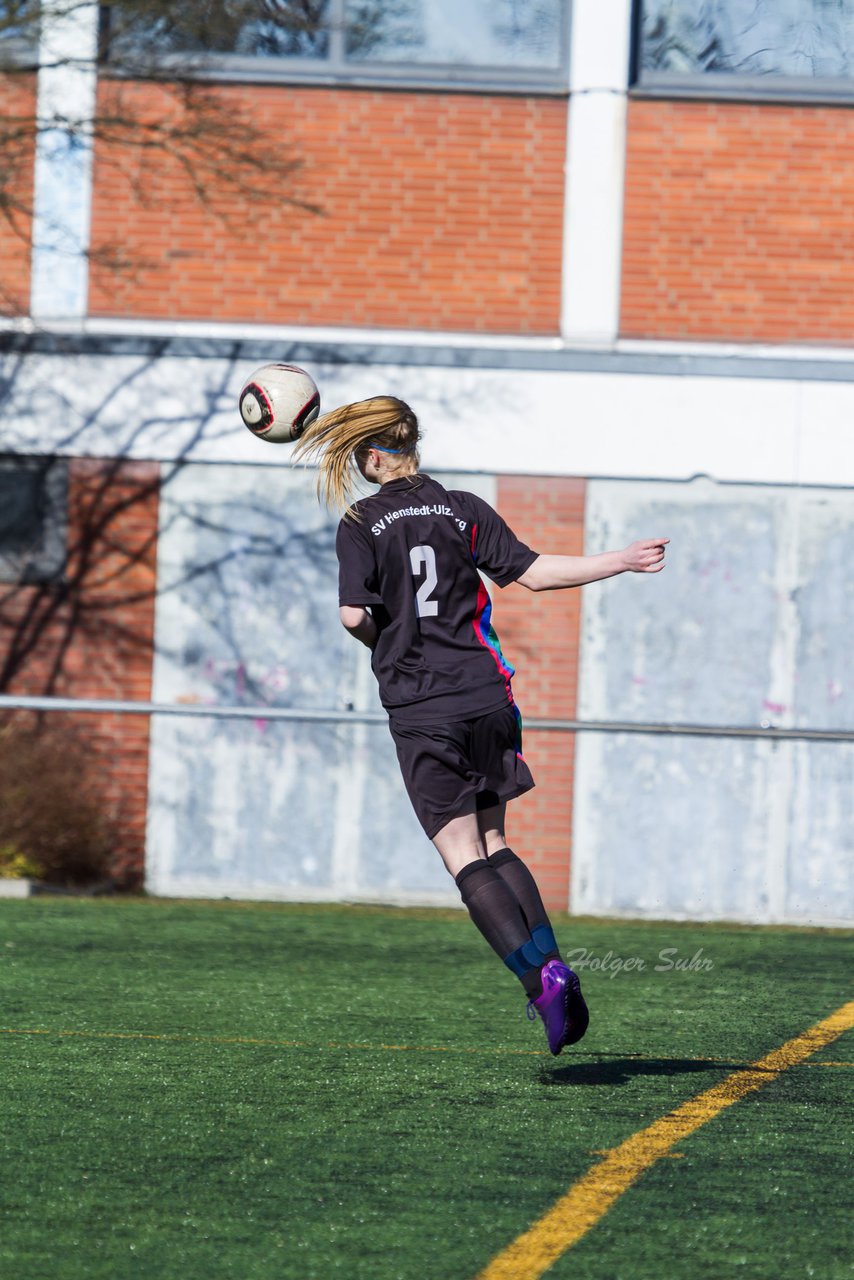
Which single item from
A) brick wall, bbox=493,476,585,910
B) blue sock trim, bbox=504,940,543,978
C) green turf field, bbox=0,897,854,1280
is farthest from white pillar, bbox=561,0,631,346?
blue sock trim, bbox=504,940,543,978

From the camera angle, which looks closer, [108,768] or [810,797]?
[810,797]

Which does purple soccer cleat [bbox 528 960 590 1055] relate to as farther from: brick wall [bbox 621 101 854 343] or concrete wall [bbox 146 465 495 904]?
brick wall [bbox 621 101 854 343]

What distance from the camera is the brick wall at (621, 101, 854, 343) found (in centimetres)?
1228

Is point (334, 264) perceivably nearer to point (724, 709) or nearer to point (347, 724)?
point (347, 724)

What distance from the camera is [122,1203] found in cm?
379

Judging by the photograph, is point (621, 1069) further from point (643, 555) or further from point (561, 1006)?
point (643, 555)

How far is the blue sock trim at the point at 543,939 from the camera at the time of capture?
489 cm

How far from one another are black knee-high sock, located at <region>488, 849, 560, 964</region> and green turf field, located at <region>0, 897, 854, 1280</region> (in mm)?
440

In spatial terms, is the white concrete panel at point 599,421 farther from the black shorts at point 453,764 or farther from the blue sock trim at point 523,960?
the blue sock trim at point 523,960

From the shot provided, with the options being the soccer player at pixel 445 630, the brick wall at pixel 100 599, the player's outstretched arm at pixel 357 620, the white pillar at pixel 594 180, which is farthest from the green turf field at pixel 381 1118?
the white pillar at pixel 594 180

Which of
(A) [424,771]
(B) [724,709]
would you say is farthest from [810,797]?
(A) [424,771]

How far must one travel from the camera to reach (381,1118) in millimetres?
4621

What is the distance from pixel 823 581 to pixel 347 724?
3.57 metres

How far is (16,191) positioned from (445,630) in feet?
26.3
